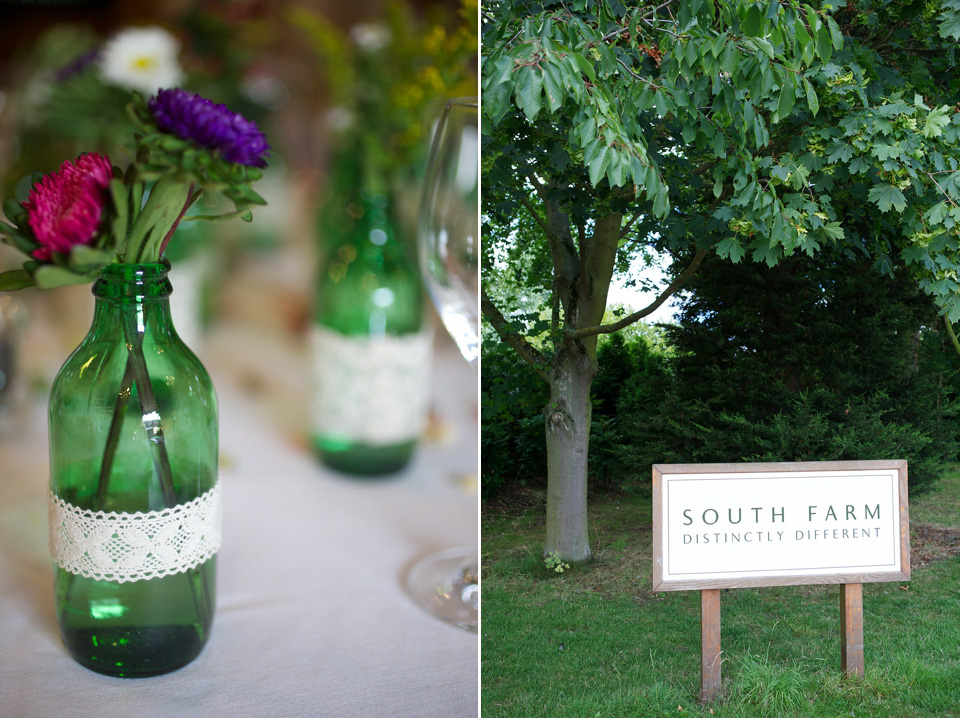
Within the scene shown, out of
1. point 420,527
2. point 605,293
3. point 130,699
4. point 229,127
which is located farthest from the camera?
point 605,293

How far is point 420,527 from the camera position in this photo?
91cm

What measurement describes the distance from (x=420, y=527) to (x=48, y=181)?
54 centimetres

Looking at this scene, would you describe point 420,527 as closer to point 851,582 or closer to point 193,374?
point 193,374

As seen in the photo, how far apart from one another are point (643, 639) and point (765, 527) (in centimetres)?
21

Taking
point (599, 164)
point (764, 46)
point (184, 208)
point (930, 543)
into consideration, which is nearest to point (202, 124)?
point (184, 208)

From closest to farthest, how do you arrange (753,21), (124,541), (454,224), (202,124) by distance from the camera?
(202,124) < (124,541) < (454,224) < (753,21)

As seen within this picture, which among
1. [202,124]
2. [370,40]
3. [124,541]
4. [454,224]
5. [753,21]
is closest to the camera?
[202,124]

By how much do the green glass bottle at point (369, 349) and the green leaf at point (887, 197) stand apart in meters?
0.57

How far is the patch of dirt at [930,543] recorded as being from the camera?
1040 millimetres

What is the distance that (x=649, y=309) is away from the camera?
3.32 ft

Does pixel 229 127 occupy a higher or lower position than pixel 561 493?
higher

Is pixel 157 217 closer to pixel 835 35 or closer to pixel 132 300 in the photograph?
pixel 132 300

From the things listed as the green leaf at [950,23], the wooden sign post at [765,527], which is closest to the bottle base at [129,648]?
the wooden sign post at [765,527]

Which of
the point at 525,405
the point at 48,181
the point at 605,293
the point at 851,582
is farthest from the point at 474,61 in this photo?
the point at 851,582
